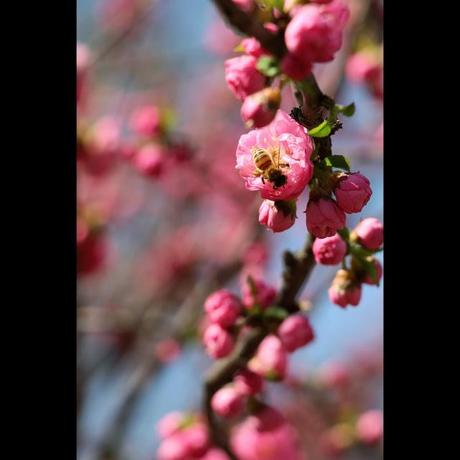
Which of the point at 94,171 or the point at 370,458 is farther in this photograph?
the point at 370,458

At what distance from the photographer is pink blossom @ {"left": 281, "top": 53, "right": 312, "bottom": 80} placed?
0.93 meters

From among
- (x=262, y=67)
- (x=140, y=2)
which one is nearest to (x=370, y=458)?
(x=262, y=67)

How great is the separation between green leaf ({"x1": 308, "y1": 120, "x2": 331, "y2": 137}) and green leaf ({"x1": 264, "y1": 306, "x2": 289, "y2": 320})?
1.44 ft

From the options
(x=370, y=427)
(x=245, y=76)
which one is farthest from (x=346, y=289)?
(x=370, y=427)

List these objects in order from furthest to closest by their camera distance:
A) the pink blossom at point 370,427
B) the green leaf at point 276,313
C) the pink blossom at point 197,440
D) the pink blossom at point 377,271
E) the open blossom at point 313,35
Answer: the pink blossom at point 370,427 → the pink blossom at point 197,440 → the green leaf at point 276,313 → the pink blossom at point 377,271 → the open blossom at point 313,35

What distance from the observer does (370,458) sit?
2.48 meters

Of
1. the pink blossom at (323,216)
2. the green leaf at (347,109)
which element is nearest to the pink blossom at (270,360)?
the pink blossom at (323,216)

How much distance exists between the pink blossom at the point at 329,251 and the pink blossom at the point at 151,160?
115 cm

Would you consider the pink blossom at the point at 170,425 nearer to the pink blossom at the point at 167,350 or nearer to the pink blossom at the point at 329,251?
the pink blossom at the point at 167,350

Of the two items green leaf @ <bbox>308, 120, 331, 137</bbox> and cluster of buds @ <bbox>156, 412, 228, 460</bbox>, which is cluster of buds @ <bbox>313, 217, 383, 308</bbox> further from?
cluster of buds @ <bbox>156, 412, 228, 460</bbox>

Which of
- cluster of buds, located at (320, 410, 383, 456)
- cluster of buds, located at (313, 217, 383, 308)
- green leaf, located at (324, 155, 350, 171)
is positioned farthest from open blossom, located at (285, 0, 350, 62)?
cluster of buds, located at (320, 410, 383, 456)

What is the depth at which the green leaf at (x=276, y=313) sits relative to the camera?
4.18ft
